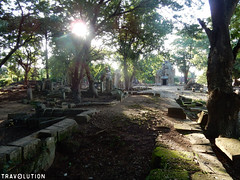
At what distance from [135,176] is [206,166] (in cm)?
116

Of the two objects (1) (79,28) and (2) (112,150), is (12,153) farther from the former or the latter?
(1) (79,28)

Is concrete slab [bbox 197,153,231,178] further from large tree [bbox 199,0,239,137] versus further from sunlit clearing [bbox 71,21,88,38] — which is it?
sunlit clearing [bbox 71,21,88,38]

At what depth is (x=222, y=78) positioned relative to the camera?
14.5 feet

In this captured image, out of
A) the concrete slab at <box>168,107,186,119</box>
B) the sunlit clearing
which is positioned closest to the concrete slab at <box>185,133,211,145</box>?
the concrete slab at <box>168,107,186,119</box>

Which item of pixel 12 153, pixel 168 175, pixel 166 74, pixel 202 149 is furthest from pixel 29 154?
pixel 166 74

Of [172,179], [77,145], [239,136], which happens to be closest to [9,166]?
[77,145]

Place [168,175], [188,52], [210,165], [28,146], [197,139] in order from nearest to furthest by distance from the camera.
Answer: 1. [168,175]
2. [210,165]
3. [28,146]
4. [197,139]
5. [188,52]

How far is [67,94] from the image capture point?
1557 centimetres

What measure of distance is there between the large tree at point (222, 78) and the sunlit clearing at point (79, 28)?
370 inches

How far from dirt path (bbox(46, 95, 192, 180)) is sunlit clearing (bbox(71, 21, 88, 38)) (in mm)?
9494

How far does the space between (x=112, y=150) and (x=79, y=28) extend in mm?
11278

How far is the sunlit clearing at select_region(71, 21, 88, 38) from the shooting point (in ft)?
38.0

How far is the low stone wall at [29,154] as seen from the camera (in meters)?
2.19

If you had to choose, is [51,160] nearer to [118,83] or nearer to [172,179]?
[172,179]
